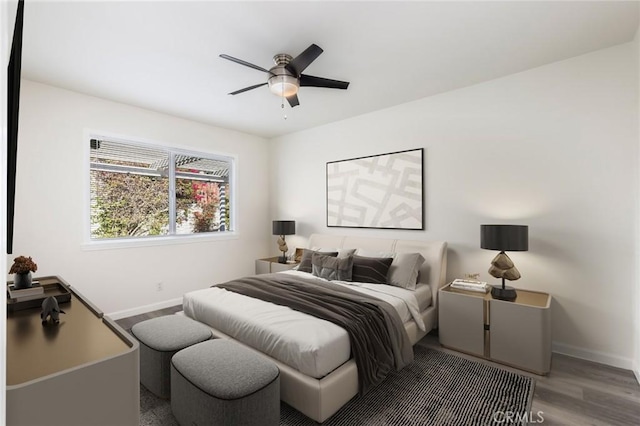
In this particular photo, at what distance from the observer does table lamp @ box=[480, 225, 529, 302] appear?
8.86 ft

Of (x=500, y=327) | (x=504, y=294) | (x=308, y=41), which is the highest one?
(x=308, y=41)

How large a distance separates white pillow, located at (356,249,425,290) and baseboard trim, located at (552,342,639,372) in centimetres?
139

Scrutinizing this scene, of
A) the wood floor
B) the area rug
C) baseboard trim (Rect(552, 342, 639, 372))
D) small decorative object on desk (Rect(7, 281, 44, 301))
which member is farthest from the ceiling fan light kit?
baseboard trim (Rect(552, 342, 639, 372))

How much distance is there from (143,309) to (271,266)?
1.80 m

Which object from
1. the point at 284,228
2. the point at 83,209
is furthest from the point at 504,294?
the point at 83,209

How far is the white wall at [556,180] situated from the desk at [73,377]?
3.27m

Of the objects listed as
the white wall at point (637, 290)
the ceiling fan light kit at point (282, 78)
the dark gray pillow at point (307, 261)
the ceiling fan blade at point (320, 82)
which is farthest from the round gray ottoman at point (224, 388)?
the white wall at point (637, 290)

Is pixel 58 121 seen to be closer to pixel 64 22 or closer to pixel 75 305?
pixel 64 22

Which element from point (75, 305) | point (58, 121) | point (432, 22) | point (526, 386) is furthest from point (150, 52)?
point (526, 386)

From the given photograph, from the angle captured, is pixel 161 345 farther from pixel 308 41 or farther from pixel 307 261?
pixel 308 41

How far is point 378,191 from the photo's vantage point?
408 centimetres

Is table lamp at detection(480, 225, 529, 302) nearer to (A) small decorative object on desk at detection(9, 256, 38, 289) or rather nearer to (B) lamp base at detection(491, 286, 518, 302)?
(B) lamp base at detection(491, 286, 518, 302)

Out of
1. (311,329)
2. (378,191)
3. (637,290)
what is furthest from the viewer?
(378,191)

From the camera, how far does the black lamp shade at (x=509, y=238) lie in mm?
2697
